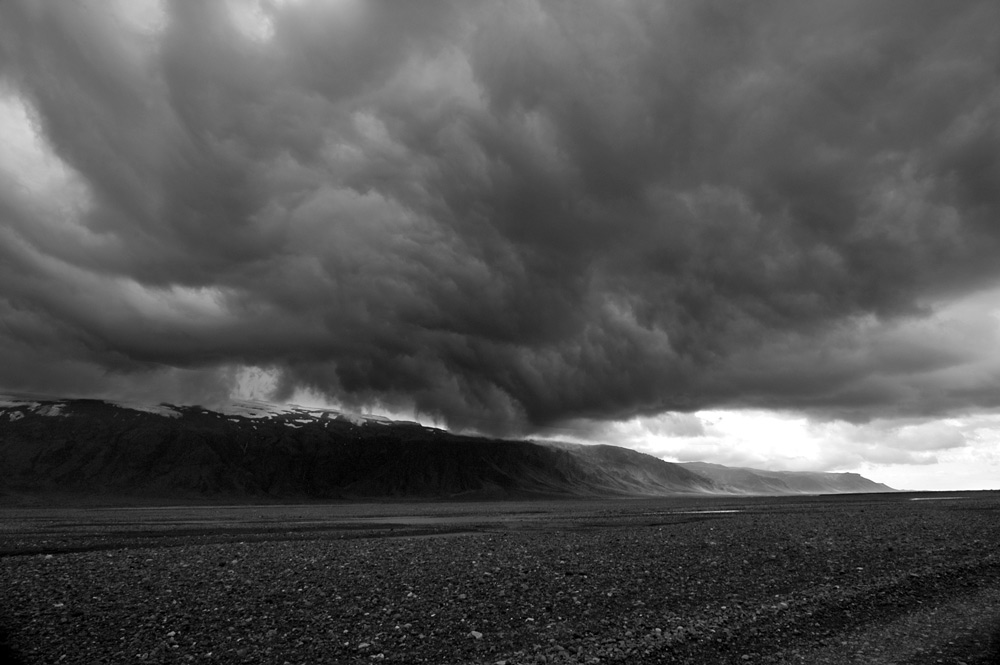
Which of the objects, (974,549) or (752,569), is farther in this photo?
(974,549)

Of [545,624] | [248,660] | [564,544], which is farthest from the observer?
[564,544]

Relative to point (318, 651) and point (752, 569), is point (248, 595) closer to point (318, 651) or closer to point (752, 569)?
point (318, 651)

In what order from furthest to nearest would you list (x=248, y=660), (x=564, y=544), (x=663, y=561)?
(x=564, y=544), (x=663, y=561), (x=248, y=660)

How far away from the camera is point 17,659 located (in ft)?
56.7

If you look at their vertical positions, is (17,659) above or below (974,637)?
below

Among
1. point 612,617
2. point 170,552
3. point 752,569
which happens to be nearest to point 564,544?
point 752,569

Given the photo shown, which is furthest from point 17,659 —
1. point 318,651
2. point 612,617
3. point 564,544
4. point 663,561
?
point 564,544

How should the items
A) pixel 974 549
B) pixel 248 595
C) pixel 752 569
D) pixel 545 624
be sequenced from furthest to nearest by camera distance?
pixel 974 549, pixel 752 569, pixel 248 595, pixel 545 624

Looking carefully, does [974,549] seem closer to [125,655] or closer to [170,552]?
[125,655]

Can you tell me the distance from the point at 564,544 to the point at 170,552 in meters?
28.0

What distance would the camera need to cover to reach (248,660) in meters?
17.0

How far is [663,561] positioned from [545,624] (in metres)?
12.8

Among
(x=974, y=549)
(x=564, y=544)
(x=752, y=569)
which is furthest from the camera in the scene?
(x=564, y=544)

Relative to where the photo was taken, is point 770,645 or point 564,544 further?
point 564,544
